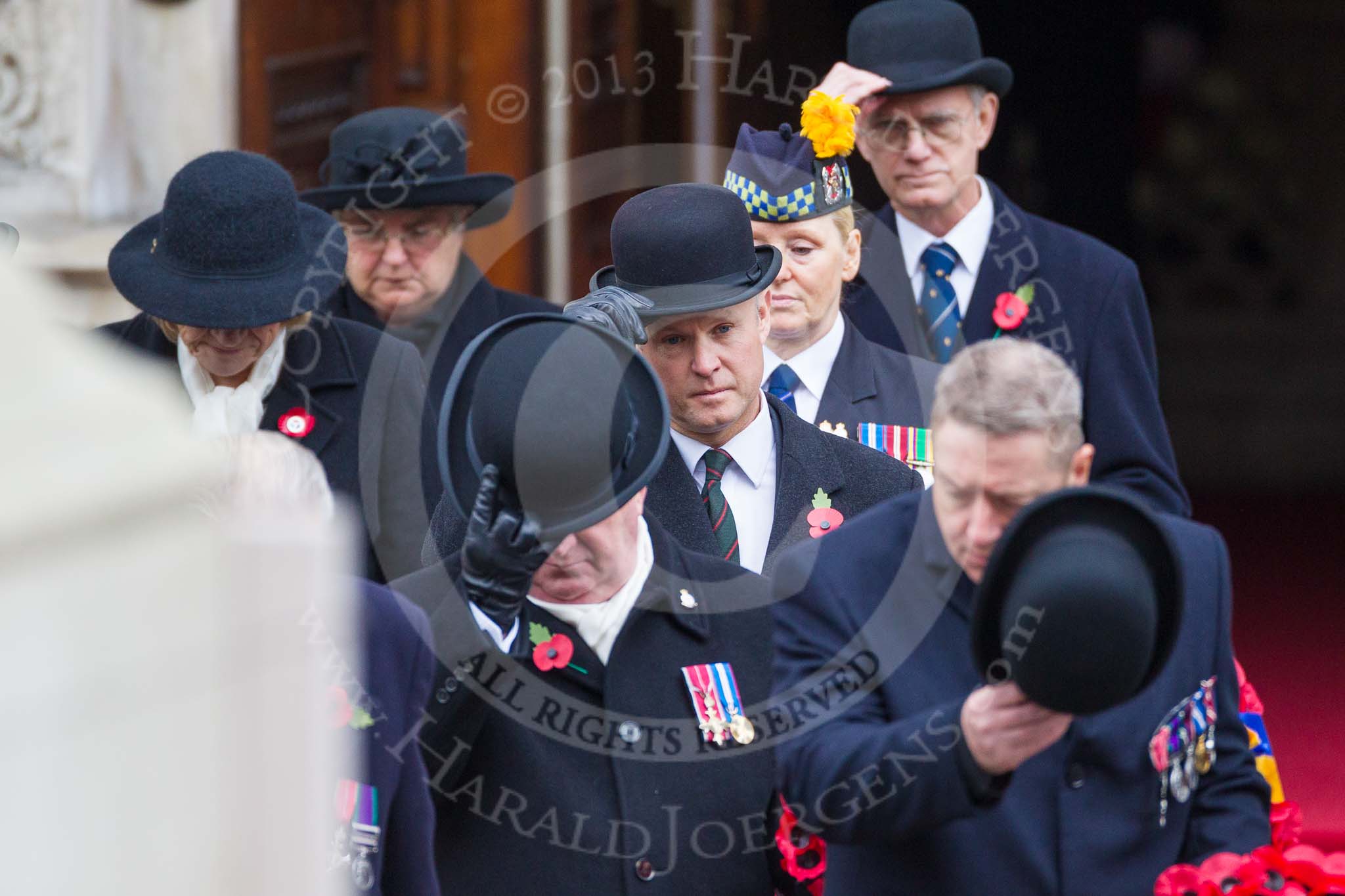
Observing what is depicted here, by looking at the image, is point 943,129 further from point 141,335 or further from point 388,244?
point 141,335

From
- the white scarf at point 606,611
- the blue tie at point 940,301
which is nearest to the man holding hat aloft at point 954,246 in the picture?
the blue tie at point 940,301

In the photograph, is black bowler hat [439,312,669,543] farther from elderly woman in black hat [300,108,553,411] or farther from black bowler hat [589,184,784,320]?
elderly woman in black hat [300,108,553,411]

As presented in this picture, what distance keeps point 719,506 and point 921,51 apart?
1.39m

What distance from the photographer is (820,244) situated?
357cm

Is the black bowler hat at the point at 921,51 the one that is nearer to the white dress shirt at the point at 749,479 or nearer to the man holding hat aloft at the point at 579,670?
the white dress shirt at the point at 749,479

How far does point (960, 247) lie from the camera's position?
3.96m

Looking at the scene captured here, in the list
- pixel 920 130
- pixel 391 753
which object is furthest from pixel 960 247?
pixel 391 753

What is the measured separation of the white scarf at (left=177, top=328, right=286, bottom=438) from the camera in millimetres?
3250

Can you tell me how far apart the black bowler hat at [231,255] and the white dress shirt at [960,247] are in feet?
4.00

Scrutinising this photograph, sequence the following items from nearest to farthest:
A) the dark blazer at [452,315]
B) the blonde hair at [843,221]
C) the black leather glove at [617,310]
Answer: the black leather glove at [617,310] < the blonde hair at [843,221] < the dark blazer at [452,315]

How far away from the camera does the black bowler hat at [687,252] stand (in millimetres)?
3082

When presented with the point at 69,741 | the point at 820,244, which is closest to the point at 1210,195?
the point at 820,244

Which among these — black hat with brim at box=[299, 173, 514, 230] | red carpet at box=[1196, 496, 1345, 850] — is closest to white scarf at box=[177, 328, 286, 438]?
black hat with brim at box=[299, 173, 514, 230]

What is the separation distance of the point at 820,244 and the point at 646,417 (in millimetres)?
1086
